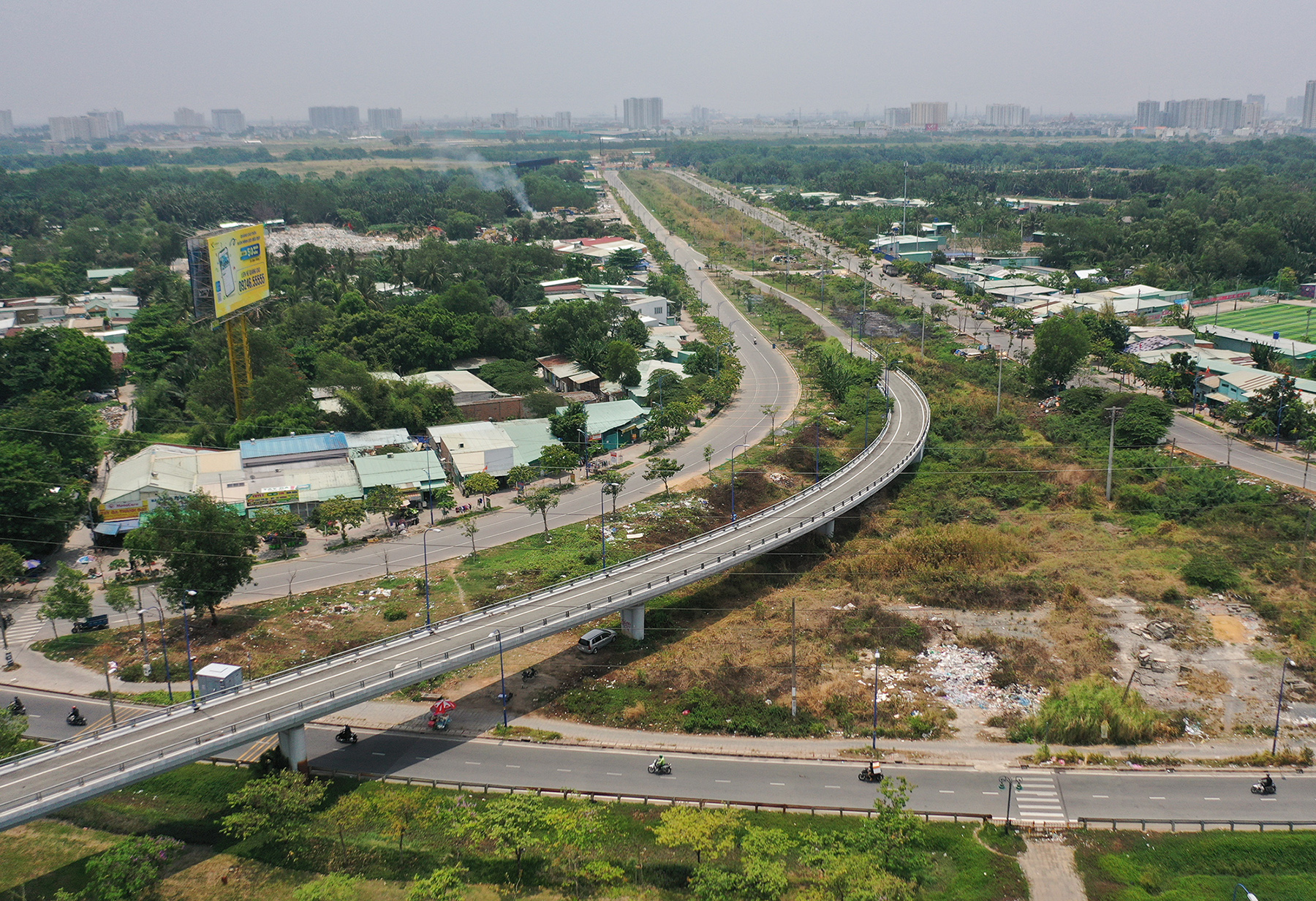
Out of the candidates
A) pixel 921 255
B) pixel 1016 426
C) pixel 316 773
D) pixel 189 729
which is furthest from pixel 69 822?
pixel 921 255

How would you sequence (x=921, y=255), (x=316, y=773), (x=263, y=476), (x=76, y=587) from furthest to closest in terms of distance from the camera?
(x=921, y=255)
(x=263, y=476)
(x=76, y=587)
(x=316, y=773)

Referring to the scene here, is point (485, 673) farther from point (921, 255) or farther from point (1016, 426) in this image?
point (921, 255)

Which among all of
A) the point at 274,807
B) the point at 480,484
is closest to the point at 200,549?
the point at 480,484

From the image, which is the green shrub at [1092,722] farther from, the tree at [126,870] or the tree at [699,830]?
the tree at [126,870]

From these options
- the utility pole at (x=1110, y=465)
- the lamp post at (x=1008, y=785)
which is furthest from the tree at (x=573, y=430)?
the lamp post at (x=1008, y=785)

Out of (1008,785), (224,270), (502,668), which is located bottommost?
(1008,785)

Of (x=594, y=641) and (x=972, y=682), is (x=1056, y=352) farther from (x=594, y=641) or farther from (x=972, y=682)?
(x=594, y=641)

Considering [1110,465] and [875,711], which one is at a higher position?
[1110,465]
